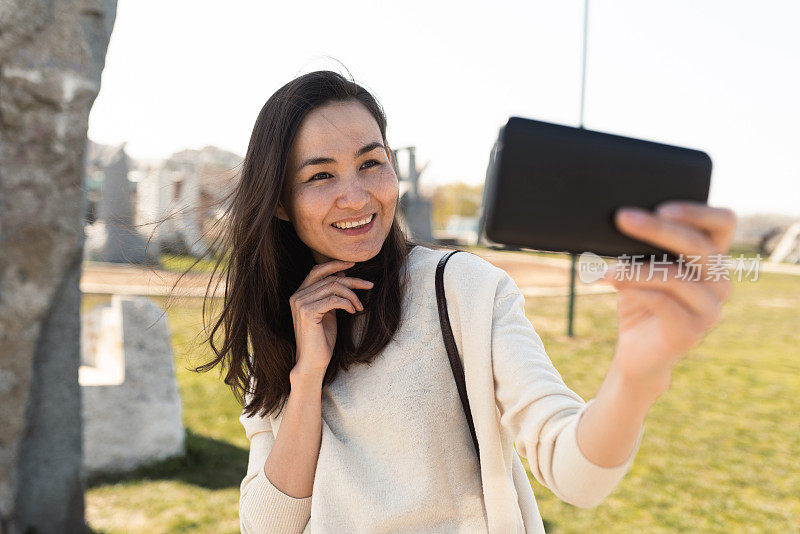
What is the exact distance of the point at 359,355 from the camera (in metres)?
1.57

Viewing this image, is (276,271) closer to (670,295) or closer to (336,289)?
(336,289)

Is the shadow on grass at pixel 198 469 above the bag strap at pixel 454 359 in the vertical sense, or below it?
below

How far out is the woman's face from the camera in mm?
1540

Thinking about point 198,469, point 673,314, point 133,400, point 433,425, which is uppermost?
point 673,314

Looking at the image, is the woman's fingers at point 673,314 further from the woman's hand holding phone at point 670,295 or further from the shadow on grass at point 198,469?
the shadow on grass at point 198,469

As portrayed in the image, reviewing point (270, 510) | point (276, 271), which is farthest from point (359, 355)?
point (270, 510)

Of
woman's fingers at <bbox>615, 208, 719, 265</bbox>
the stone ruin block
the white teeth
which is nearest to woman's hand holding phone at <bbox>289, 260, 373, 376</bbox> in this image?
the white teeth

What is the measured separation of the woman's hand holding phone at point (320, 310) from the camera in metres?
1.58

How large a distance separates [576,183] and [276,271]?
3.41ft

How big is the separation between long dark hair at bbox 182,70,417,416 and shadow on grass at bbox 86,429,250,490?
8.39 ft

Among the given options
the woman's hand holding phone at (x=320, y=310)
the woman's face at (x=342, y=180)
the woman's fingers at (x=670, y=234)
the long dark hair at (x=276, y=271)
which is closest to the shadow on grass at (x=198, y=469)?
the long dark hair at (x=276, y=271)

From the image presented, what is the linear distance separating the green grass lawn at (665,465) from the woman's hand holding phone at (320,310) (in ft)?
2.00

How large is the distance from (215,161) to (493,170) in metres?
15.2

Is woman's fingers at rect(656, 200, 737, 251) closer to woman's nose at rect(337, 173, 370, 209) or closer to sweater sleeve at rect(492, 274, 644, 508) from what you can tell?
sweater sleeve at rect(492, 274, 644, 508)
